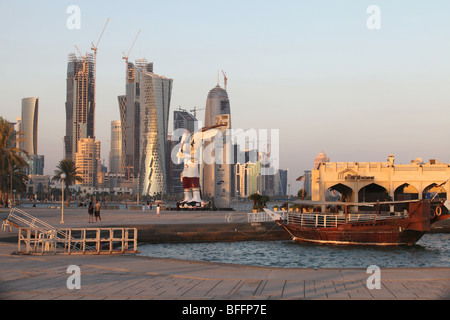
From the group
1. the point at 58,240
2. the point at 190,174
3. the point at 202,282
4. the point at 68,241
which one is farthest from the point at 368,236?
the point at 190,174

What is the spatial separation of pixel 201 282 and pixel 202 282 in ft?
0.09

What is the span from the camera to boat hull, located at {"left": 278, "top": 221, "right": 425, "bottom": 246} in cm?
3891

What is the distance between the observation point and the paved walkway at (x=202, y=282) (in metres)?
11.9

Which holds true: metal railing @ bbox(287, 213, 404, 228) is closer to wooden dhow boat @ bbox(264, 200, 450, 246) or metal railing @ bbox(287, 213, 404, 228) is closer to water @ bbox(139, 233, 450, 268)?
wooden dhow boat @ bbox(264, 200, 450, 246)

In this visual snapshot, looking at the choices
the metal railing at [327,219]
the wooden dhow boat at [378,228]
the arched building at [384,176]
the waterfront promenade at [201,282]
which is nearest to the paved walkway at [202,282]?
the waterfront promenade at [201,282]

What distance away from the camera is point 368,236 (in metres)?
39.4

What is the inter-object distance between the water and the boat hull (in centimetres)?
69

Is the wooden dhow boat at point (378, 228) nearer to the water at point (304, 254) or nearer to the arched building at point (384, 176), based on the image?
the water at point (304, 254)

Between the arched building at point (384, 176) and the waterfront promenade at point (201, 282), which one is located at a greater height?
the arched building at point (384, 176)

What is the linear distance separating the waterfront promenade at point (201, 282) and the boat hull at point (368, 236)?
24358 millimetres

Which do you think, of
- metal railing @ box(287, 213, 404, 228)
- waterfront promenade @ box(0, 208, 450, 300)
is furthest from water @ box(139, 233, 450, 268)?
waterfront promenade @ box(0, 208, 450, 300)

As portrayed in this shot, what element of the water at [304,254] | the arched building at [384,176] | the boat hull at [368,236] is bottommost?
the water at [304,254]
